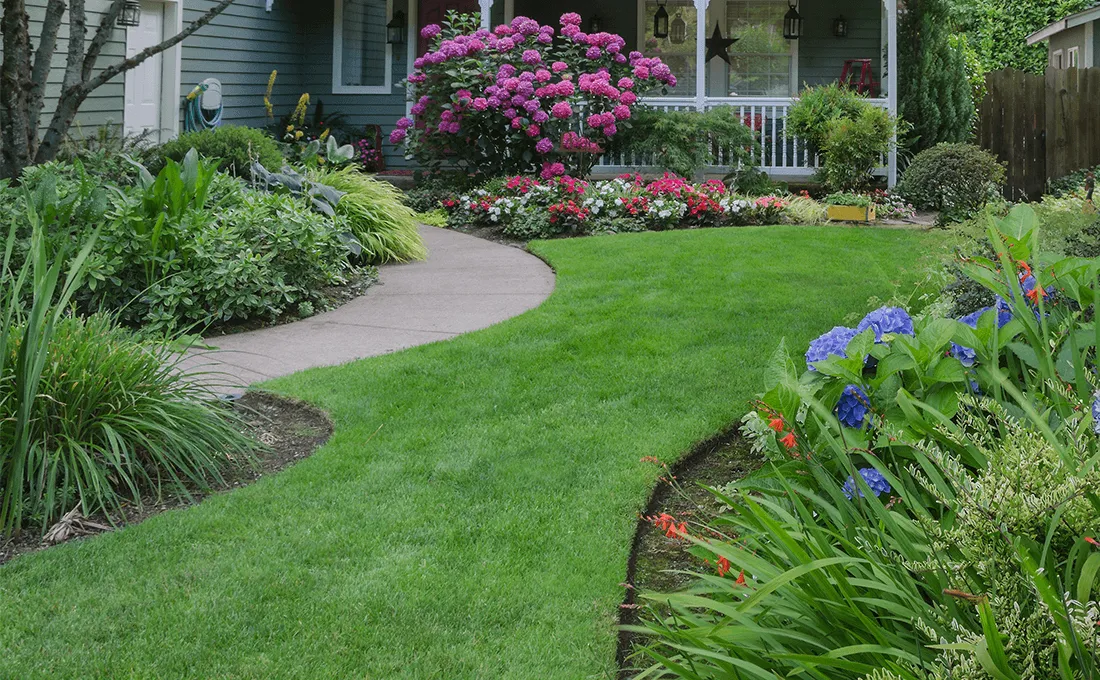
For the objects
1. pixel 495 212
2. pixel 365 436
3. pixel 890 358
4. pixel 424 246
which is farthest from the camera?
pixel 495 212

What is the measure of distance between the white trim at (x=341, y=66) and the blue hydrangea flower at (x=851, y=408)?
1365cm

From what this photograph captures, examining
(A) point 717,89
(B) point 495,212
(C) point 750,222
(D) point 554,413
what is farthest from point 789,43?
(D) point 554,413

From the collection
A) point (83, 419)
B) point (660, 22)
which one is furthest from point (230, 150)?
point (660, 22)

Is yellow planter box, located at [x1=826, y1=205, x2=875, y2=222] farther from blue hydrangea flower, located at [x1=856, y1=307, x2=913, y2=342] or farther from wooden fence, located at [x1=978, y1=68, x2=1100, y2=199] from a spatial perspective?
blue hydrangea flower, located at [x1=856, y1=307, x2=913, y2=342]

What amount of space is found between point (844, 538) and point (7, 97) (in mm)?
7075

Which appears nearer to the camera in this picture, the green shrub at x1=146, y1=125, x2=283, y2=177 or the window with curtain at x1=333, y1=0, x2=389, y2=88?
the green shrub at x1=146, y1=125, x2=283, y2=177

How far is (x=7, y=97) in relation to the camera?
7.66 m

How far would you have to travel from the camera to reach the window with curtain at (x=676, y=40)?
15.9 metres

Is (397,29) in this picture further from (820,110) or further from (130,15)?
(820,110)

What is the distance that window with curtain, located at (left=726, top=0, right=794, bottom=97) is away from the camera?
1574 centimetres

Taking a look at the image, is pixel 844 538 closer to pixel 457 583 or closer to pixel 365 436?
pixel 457 583

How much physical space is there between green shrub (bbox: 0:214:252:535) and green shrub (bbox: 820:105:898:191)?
9320 millimetres

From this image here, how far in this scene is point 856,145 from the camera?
40.3 ft

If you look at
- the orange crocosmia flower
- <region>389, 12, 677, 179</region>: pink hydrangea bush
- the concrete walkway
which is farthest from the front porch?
the orange crocosmia flower
